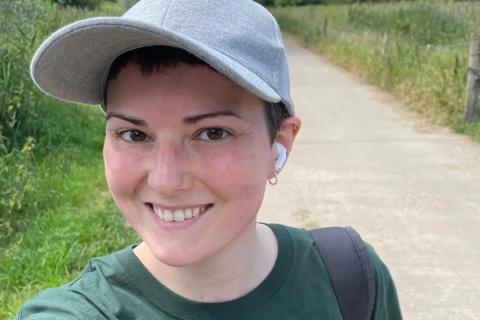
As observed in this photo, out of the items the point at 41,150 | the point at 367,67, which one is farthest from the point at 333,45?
the point at 41,150

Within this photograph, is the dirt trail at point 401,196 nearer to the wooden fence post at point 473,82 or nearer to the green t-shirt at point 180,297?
the wooden fence post at point 473,82

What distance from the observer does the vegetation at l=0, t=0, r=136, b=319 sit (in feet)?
12.2

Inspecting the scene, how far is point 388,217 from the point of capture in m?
4.77

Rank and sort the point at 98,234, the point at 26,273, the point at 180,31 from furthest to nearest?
the point at 98,234
the point at 26,273
the point at 180,31

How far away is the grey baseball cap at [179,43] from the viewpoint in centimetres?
109

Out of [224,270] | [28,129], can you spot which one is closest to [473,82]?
[28,129]

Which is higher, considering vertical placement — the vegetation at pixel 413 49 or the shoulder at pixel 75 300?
the shoulder at pixel 75 300

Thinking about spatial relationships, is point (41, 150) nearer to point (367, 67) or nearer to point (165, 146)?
point (165, 146)

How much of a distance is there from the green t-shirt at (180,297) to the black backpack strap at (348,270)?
0.7 inches

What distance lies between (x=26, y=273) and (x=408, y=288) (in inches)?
78.9

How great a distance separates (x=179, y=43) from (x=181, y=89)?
121 mm

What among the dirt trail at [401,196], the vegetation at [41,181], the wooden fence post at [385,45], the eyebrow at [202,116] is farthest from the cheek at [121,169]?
the wooden fence post at [385,45]

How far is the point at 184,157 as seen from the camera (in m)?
1.17

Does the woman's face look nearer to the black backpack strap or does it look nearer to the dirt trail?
the black backpack strap
